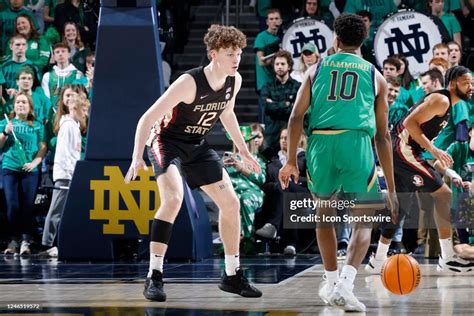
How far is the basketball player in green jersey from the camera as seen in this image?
7.41m

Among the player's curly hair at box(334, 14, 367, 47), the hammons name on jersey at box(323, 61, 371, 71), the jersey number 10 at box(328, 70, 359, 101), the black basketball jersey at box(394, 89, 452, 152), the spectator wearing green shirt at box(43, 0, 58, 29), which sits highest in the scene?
the spectator wearing green shirt at box(43, 0, 58, 29)

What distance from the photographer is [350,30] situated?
7547mm

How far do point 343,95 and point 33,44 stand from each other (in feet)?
29.8

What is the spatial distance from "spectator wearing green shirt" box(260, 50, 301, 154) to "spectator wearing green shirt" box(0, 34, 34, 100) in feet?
11.9

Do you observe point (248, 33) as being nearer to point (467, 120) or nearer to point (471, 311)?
point (467, 120)

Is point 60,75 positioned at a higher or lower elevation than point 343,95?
higher

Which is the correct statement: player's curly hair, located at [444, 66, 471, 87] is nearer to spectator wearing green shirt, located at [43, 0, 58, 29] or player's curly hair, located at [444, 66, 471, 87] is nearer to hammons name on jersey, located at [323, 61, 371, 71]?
hammons name on jersey, located at [323, 61, 371, 71]

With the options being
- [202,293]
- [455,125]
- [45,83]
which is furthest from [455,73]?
[45,83]

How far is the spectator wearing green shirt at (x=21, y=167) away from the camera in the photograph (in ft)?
44.0

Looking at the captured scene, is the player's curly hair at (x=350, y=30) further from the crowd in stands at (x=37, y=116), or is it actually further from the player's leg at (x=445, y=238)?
the crowd in stands at (x=37, y=116)

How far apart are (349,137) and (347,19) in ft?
2.78

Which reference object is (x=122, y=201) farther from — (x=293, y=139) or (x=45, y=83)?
(x=293, y=139)

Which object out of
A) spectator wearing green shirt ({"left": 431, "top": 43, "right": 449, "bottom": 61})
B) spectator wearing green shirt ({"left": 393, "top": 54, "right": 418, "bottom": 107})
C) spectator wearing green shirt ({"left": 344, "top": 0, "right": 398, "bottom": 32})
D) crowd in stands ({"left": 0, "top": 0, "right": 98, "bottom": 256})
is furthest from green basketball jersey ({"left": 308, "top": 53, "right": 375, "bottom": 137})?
spectator wearing green shirt ({"left": 344, "top": 0, "right": 398, "bottom": 32})

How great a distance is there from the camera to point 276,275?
400 inches
